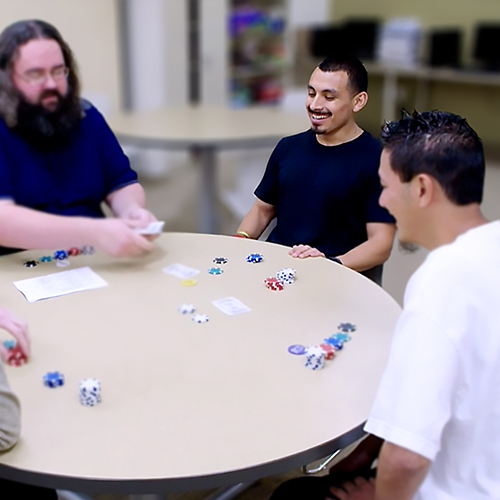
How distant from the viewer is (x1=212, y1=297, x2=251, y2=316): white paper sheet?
3.31ft

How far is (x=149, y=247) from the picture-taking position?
1200 millimetres

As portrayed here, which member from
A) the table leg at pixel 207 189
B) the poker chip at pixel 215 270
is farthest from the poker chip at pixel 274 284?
the table leg at pixel 207 189

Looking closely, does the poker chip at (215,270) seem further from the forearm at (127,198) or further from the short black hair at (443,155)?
the short black hair at (443,155)

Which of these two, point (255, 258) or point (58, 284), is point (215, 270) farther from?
point (58, 284)

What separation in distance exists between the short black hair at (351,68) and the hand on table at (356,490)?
530 millimetres

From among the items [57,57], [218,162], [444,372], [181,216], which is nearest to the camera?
[444,372]

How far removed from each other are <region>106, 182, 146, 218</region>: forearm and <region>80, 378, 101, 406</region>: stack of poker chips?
0.50 m

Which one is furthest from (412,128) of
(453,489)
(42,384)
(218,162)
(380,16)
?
(380,16)

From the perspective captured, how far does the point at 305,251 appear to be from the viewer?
3.12 feet

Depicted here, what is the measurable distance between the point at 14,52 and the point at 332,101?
56 cm

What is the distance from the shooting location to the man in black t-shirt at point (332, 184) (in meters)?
0.79

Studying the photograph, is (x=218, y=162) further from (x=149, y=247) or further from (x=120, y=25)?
(x=149, y=247)

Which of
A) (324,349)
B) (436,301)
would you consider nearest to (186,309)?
(324,349)

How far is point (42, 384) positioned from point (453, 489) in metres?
0.54
